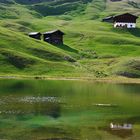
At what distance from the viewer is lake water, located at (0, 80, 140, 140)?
51656 mm

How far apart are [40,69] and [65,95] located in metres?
43.7

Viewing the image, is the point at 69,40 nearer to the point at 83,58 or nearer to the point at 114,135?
the point at 83,58

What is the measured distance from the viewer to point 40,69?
433ft

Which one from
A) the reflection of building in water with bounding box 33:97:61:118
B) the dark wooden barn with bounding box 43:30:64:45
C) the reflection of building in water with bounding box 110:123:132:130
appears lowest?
the dark wooden barn with bounding box 43:30:64:45

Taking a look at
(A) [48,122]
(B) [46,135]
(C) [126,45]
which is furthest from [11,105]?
(C) [126,45]

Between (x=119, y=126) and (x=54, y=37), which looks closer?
(x=119, y=126)

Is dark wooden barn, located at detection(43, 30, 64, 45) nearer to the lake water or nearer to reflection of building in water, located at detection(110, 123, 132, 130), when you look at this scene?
the lake water

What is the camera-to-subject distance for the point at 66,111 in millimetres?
68438

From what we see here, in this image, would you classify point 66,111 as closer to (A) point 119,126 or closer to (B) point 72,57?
(A) point 119,126

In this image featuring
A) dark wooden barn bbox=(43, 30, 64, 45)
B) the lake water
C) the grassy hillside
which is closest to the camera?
the lake water

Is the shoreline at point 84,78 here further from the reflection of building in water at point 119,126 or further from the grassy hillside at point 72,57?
the reflection of building in water at point 119,126

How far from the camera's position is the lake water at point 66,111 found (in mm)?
51656

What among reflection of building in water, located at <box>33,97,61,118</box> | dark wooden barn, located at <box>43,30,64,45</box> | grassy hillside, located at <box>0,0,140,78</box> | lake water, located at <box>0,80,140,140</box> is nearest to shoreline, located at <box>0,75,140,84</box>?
grassy hillside, located at <box>0,0,140,78</box>

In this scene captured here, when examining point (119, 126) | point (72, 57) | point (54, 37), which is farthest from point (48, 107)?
point (54, 37)
